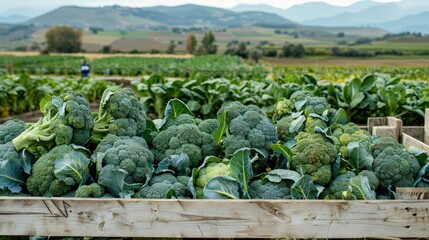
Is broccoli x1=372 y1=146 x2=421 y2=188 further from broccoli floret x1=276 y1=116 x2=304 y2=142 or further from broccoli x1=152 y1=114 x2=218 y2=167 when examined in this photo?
broccoli x1=152 y1=114 x2=218 y2=167

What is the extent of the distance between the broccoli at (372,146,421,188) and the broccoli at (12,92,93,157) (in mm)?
2151

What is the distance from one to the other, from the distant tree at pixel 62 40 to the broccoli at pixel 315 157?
3696 inches

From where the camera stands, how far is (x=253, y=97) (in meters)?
9.20

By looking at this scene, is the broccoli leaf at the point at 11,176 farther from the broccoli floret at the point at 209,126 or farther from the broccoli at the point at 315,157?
the broccoli at the point at 315,157

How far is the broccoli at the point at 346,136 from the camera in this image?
3.62m

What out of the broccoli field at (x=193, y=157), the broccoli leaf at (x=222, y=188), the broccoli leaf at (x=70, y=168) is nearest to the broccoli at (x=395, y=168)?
the broccoli field at (x=193, y=157)

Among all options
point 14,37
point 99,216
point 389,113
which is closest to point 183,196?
point 99,216

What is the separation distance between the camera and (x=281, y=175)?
3256 millimetres

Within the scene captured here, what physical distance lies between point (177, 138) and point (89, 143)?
27.1 inches

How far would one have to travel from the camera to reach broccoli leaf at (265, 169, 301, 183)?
3.20 metres

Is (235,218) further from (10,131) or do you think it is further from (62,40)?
(62,40)

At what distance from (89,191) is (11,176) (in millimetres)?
652

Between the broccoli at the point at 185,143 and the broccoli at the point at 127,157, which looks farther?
the broccoli at the point at 185,143

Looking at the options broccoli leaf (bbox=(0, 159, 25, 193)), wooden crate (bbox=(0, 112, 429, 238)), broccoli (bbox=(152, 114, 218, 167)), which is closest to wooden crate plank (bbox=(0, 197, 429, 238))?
wooden crate (bbox=(0, 112, 429, 238))
